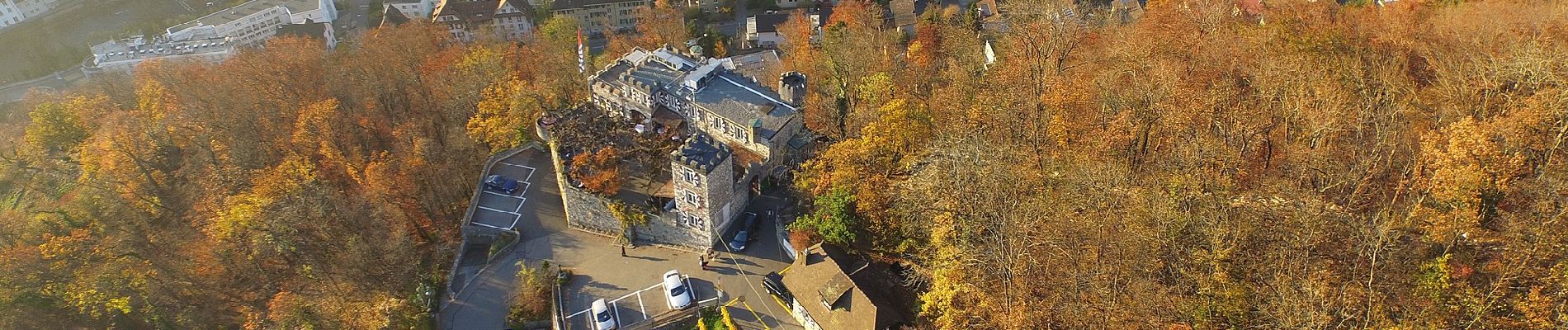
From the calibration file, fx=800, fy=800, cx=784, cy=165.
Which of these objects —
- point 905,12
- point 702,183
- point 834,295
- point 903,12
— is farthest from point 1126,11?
point 834,295

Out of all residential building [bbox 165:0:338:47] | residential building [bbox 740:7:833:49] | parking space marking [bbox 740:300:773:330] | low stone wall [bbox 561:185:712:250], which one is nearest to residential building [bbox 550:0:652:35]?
residential building [bbox 740:7:833:49]

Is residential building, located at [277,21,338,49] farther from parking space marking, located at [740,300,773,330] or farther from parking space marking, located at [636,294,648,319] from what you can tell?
parking space marking, located at [740,300,773,330]

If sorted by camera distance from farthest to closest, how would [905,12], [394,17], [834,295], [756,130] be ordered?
[394,17] → [905,12] → [756,130] → [834,295]

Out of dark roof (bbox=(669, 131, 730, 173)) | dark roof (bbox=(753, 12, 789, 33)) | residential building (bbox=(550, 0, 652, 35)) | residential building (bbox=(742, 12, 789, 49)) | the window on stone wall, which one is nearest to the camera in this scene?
dark roof (bbox=(669, 131, 730, 173))

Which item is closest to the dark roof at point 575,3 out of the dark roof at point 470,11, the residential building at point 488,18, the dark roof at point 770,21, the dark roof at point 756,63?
the residential building at point 488,18

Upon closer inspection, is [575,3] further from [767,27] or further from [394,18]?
[767,27]
